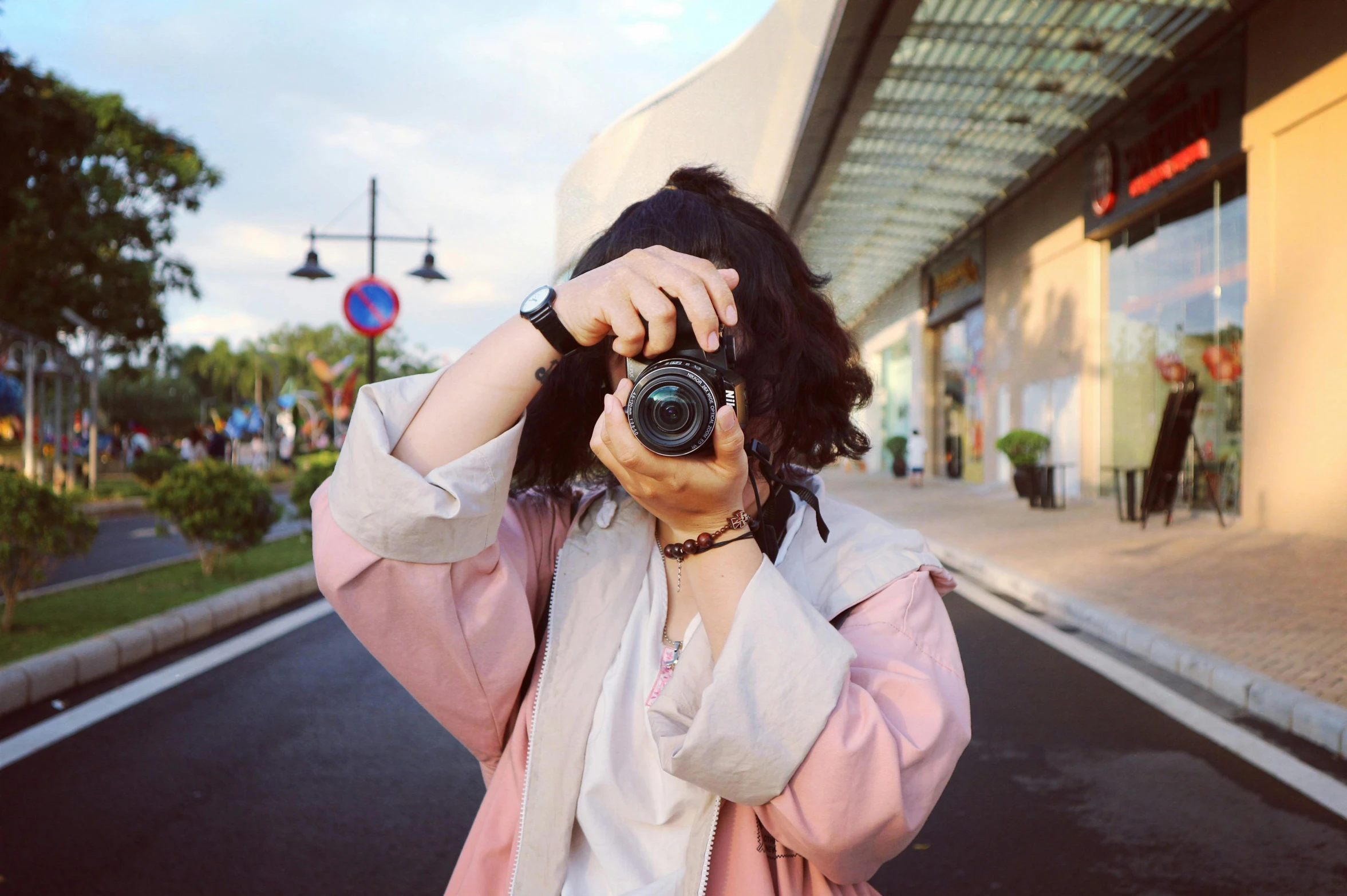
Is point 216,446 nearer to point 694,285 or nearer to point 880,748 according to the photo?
point 694,285

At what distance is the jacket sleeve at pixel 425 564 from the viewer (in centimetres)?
103

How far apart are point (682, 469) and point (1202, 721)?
416 centimetres

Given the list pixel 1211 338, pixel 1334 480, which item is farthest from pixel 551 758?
pixel 1211 338

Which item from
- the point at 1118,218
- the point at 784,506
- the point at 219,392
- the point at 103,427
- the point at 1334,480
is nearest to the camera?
the point at 784,506

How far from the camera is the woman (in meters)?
0.99

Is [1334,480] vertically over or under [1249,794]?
over

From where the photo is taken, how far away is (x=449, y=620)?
1103 millimetres

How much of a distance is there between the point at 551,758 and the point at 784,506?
404 mm

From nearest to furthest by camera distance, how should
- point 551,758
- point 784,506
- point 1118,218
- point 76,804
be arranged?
point 551,758
point 784,506
point 76,804
point 1118,218

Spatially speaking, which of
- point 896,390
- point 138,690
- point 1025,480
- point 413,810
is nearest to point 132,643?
point 138,690

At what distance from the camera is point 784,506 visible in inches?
49.4

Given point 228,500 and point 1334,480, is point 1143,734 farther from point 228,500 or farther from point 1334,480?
point 1334,480

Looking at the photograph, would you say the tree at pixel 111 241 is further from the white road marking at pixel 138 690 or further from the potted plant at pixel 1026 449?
the potted plant at pixel 1026 449

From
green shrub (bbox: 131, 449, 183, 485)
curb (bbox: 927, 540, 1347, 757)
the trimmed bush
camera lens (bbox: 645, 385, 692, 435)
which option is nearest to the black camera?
camera lens (bbox: 645, 385, 692, 435)
